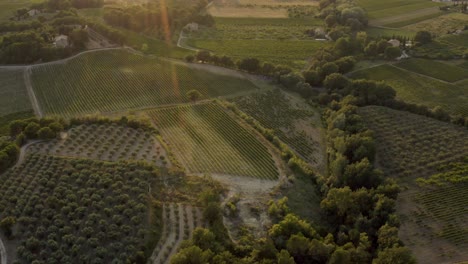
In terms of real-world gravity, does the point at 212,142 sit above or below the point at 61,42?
below

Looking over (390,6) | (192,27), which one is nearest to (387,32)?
(390,6)

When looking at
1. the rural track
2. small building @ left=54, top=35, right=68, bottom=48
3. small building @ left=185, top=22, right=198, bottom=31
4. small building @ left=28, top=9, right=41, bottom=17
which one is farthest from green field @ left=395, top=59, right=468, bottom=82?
small building @ left=28, top=9, right=41, bottom=17

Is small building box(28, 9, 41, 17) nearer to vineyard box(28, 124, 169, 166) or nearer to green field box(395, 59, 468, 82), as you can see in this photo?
vineyard box(28, 124, 169, 166)

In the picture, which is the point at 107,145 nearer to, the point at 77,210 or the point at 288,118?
the point at 77,210

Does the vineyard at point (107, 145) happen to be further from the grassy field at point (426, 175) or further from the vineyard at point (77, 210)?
the grassy field at point (426, 175)

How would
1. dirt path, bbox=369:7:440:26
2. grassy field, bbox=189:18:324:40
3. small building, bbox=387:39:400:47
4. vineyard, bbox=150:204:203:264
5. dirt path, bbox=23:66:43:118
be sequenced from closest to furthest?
vineyard, bbox=150:204:203:264 → dirt path, bbox=23:66:43:118 → small building, bbox=387:39:400:47 → grassy field, bbox=189:18:324:40 → dirt path, bbox=369:7:440:26

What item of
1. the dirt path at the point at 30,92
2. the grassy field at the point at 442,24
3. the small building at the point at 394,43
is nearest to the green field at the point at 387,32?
the grassy field at the point at 442,24

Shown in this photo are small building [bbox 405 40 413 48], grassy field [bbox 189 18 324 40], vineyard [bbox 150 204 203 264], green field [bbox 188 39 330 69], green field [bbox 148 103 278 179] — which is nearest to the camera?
vineyard [bbox 150 204 203 264]
